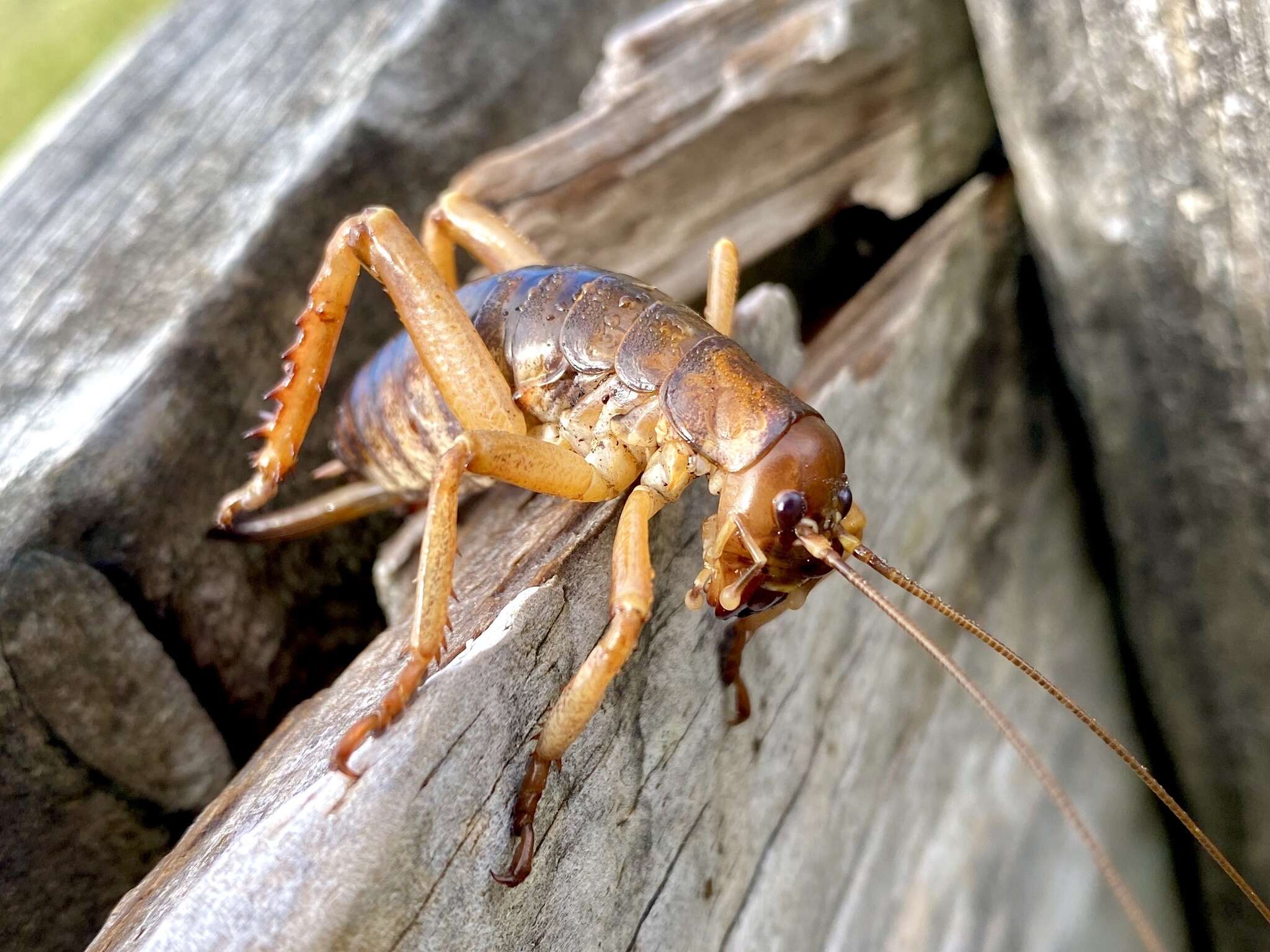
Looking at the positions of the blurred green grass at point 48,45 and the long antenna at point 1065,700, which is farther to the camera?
the blurred green grass at point 48,45

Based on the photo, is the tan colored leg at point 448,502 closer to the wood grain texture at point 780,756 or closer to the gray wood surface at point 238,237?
the wood grain texture at point 780,756

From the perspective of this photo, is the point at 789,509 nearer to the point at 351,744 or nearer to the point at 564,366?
the point at 564,366

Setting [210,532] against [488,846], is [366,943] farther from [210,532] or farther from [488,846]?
[210,532]

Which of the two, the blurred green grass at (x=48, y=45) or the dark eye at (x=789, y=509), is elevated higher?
the blurred green grass at (x=48, y=45)

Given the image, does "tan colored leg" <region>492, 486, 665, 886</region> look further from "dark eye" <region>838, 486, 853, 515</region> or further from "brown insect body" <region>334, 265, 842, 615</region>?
"dark eye" <region>838, 486, 853, 515</region>

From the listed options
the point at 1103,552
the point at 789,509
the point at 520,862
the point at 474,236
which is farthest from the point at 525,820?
the point at 1103,552

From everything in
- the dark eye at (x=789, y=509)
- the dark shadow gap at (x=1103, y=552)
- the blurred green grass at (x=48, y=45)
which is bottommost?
the dark shadow gap at (x=1103, y=552)

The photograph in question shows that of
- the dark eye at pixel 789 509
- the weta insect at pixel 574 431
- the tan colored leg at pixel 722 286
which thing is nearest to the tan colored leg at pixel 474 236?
the weta insect at pixel 574 431
